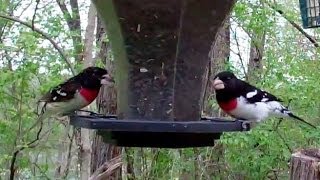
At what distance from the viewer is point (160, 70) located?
1906 millimetres

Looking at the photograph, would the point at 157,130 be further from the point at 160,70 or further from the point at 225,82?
the point at 225,82

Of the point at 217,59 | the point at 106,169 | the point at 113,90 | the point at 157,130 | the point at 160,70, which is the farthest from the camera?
the point at 217,59

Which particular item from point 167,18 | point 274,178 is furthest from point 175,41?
point 274,178

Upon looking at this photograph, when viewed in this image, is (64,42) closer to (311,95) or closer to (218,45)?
(218,45)

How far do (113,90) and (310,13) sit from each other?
4.48 ft

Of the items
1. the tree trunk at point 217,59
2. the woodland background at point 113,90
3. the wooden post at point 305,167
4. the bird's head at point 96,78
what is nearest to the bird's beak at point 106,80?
the bird's head at point 96,78

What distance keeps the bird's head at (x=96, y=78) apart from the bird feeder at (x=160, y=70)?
97 mm

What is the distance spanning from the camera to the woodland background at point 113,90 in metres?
4.38

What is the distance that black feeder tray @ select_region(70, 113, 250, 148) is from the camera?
5.70 ft

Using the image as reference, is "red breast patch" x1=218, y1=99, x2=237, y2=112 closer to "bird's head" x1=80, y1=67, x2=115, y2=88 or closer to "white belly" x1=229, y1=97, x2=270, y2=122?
"white belly" x1=229, y1=97, x2=270, y2=122

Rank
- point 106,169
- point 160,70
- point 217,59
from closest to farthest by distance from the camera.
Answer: point 160,70, point 106,169, point 217,59

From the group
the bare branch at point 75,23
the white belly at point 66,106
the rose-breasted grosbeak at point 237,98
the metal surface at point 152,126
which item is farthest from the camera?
the bare branch at point 75,23

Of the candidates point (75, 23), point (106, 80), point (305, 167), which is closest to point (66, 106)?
point (106, 80)

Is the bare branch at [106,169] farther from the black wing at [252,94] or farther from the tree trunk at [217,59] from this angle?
the black wing at [252,94]
